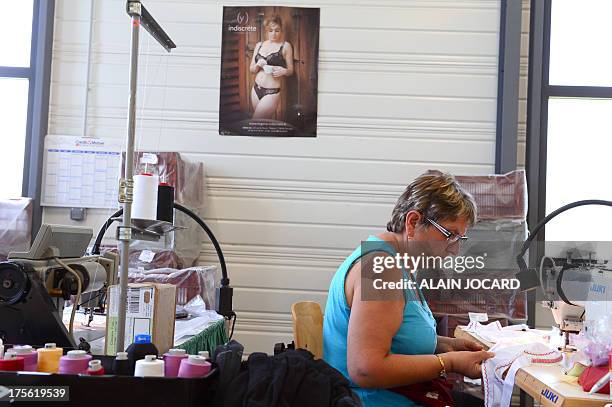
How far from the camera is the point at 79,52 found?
4000 mm

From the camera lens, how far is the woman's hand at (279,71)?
397cm

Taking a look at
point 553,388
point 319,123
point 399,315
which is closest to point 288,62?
point 319,123

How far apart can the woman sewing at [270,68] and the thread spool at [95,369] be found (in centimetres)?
281

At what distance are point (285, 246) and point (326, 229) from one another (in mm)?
279

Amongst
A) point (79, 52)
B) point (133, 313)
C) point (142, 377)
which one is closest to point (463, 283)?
point (133, 313)

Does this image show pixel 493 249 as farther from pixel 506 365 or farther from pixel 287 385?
pixel 287 385

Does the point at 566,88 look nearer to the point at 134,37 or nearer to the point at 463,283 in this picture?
the point at 463,283

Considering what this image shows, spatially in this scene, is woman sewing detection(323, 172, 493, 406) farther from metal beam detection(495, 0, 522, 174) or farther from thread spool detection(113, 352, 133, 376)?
metal beam detection(495, 0, 522, 174)

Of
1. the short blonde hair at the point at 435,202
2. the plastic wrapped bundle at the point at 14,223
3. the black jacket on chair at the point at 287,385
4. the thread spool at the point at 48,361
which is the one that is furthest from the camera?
the plastic wrapped bundle at the point at 14,223

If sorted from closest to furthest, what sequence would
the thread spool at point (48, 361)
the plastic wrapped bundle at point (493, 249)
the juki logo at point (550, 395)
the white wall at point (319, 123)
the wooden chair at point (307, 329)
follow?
the thread spool at point (48, 361) → the juki logo at point (550, 395) → the wooden chair at point (307, 329) → the plastic wrapped bundle at point (493, 249) → the white wall at point (319, 123)

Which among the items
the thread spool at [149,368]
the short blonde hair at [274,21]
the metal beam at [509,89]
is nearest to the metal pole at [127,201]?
the thread spool at [149,368]

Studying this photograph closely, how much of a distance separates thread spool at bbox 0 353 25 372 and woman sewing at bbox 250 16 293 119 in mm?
2803

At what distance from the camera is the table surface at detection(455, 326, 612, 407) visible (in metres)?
1.64

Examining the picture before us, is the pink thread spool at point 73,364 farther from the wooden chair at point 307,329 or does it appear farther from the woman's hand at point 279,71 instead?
the woman's hand at point 279,71
